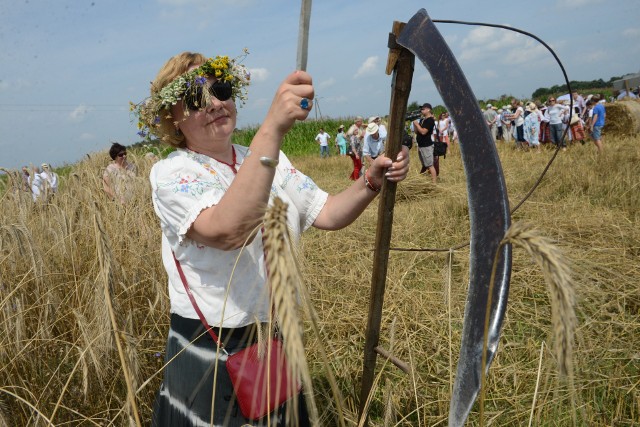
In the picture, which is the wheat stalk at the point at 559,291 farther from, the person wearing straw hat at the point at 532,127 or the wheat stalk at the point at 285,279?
the person wearing straw hat at the point at 532,127

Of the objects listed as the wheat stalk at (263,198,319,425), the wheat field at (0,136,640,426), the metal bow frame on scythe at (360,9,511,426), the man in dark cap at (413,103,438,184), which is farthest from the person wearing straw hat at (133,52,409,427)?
the man in dark cap at (413,103,438,184)

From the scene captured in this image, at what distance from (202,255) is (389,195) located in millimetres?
527

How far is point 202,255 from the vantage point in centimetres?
121

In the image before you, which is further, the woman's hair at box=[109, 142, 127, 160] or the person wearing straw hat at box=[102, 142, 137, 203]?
the woman's hair at box=[109, 142, 127, 160]

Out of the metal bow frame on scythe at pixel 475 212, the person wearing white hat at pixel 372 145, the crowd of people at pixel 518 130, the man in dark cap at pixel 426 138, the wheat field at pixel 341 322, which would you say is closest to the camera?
the metal bow frame on scythe at pixel 475 212

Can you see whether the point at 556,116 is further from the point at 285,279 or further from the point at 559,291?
the point at 285,279

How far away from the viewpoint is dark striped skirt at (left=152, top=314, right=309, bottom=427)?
1260 mm

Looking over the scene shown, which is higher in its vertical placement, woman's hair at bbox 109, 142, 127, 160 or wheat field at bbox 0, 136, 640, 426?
woman's hair at bbox 109, 142, 127, 160

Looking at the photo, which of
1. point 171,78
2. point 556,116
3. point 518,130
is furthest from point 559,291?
point 518,130

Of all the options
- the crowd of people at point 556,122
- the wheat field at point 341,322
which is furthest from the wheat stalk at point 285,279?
the crowd of people at point 556,122

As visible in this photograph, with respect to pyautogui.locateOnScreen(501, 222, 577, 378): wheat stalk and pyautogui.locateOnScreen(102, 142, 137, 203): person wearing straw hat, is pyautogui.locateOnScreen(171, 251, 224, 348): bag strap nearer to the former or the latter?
pyautogui.locateOnScreen(501, 222, 577, 378): wheat stalk

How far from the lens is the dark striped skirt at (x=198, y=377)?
1260 mm

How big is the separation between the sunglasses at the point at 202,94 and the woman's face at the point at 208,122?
0.01 metres

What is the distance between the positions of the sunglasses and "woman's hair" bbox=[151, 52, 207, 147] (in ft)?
0.37
